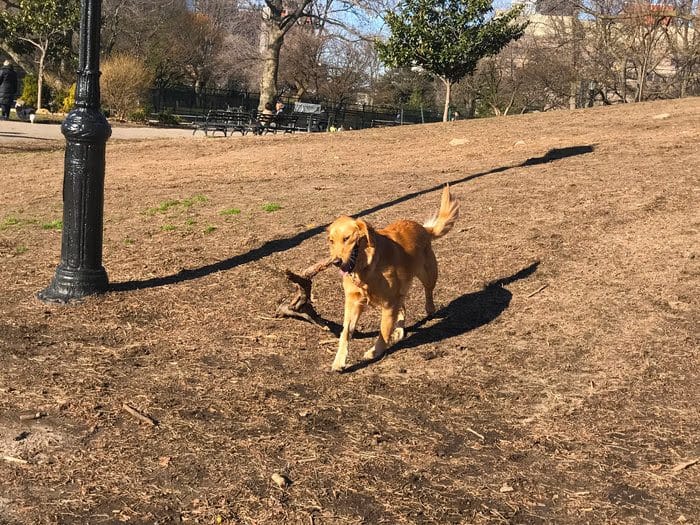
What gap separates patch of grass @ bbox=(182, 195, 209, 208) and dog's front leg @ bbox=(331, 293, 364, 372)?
4.53 m

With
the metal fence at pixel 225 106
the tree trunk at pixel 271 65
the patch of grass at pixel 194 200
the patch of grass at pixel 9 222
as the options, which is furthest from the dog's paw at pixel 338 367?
the metal fence at pixel 225 106

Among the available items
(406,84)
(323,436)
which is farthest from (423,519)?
(406,84)

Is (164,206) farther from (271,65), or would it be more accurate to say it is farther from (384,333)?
(271,65)

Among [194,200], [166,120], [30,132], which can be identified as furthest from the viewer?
[166,120]

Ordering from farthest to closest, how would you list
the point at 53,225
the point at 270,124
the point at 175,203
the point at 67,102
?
1. the point at 67,102
2. the point at 270,124
3. the point at 175,203
4. the point at 53,225

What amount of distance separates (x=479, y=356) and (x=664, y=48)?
98.8 ft

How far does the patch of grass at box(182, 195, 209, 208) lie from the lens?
873 cm

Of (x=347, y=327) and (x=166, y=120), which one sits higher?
(x=166, y=120)

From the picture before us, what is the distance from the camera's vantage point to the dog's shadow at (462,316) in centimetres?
523

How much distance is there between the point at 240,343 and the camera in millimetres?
5004

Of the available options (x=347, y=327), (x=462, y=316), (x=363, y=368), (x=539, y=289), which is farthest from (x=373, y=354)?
(x=539, y=289)

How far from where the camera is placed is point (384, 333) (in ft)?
15.5

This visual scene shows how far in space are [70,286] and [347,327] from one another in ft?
7.56

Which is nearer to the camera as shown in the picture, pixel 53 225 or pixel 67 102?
pixel 53 225
